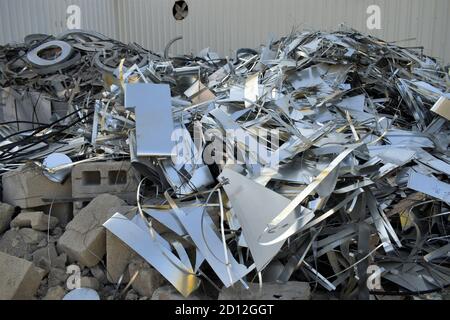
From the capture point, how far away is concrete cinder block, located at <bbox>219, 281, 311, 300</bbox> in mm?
2018

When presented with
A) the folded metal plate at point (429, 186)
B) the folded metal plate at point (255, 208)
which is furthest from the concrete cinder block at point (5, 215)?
the folded metal plate at point (429, 186)

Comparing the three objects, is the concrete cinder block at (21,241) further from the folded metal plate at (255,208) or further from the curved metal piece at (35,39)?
the curved metal piece at (35,39)

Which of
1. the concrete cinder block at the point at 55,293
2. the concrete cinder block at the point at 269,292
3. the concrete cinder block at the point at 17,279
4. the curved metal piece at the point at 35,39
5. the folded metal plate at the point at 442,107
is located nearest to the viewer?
the concrete cinder block at the point at 269,292

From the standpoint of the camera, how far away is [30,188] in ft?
9.07

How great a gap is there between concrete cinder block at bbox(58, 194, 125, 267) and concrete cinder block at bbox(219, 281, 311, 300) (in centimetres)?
78

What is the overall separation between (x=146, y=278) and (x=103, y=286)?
0.31 metres

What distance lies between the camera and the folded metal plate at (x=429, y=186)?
2.39 m

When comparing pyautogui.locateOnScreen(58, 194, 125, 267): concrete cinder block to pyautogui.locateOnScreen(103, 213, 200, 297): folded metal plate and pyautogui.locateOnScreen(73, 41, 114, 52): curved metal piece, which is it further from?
pyautogui.locateOnScreen(73, 41, 114, 52): curved metal piece

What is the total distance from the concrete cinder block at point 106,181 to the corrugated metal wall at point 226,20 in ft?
12.5

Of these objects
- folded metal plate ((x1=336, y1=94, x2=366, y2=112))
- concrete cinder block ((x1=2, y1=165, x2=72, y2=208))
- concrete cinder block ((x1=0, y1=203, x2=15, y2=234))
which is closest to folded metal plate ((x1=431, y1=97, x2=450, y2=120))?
folded metal plate ((x1=336, y1=94, x2=366, y2=112))

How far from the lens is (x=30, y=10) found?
6125 mm

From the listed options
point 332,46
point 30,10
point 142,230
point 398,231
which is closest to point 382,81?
point 332,46

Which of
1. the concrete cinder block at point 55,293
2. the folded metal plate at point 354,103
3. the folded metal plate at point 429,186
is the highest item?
the folded metal plate at point 354,103
